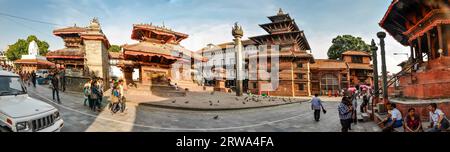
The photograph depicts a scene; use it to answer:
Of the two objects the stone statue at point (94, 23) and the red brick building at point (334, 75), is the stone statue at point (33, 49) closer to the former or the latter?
the stone statue at point (94, 23)

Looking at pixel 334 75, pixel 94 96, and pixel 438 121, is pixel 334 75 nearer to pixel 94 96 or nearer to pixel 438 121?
pixel 438 121

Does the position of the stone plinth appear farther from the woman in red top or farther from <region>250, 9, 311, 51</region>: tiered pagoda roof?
<region>250, 9, 311, 51</region>: tiered pagoda roof

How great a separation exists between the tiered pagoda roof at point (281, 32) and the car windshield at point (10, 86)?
33679 mm

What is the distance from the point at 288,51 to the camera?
34.6 metres

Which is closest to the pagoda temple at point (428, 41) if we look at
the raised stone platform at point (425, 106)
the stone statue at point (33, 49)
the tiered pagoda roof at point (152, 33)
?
the raised stone platform at point (425, 106)

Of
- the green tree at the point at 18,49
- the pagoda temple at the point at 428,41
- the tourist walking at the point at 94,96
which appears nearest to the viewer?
the pagoda temple at the point at 428,41

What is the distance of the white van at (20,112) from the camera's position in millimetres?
4551

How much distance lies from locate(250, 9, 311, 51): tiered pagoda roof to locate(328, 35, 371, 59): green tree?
22.9m

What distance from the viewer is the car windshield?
5900mm

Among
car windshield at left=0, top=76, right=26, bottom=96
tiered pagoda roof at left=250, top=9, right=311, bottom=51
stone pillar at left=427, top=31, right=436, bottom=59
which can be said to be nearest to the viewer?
car windshield at left=0, top=76, right=26, bottom=96

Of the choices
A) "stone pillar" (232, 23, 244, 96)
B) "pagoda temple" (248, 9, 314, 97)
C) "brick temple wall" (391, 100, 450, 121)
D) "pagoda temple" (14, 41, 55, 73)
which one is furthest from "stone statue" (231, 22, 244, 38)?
"pagoda temple" (14, 41, 55, 73)
